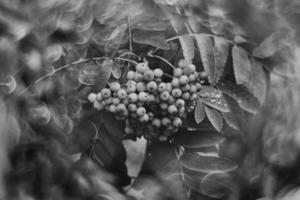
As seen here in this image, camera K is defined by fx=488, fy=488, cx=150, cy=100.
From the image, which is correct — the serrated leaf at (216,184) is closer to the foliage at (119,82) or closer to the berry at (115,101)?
the foliage at (119,82)

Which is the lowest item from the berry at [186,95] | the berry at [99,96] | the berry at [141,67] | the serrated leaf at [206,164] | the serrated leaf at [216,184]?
the serrated leaf at [216,184]

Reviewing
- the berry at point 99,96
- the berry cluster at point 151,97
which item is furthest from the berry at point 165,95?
the berry at point 99,96

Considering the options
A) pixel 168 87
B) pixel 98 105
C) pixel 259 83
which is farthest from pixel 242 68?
pixel 98 105

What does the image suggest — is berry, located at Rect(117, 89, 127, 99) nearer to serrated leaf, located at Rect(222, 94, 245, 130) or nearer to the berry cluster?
the berry cluster

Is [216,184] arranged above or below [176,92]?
below

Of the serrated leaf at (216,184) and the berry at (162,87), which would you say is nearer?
the berry at (162,87)

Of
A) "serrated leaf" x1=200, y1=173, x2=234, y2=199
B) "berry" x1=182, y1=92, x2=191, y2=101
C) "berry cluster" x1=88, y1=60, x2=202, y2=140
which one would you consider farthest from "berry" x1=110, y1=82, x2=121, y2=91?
"serrated leaf" x1=200, y1=173, x2=234, y2=199

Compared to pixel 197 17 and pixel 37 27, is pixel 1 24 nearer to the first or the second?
pixel 37 27

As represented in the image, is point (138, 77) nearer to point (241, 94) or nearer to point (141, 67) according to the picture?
point (141, 67)
